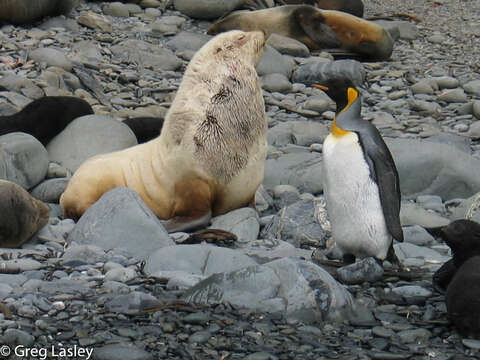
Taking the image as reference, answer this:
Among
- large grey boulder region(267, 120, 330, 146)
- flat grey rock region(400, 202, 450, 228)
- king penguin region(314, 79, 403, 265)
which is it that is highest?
king penguin region(314, 79, 403, 265)

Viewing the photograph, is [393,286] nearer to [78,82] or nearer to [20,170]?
[20,170]

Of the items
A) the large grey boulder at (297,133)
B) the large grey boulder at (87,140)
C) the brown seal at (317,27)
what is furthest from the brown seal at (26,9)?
the large grey boulder at (87,140)

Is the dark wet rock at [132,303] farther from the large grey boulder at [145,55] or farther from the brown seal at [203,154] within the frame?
the large grey boulder at [145,55]

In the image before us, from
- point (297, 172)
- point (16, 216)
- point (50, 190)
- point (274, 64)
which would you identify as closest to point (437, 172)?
point (297, 172)

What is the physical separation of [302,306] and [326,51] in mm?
8764

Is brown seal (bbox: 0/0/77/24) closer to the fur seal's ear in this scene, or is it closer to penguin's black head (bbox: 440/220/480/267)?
the fur seal's ear

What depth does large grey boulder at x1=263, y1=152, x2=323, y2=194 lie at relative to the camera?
757 centimetres

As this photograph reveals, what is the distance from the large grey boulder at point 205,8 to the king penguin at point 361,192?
26.4 feet

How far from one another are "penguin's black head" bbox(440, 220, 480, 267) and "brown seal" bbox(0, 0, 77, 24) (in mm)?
7924

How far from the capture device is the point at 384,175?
5.18 m

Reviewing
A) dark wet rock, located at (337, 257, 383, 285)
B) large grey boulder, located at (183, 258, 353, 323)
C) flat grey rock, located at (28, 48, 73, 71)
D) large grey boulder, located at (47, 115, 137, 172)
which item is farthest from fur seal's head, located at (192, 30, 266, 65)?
flat grey rock, located at (28, 48, 73, 71)

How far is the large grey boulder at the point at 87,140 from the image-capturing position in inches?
304

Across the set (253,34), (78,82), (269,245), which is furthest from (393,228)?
(78,82)

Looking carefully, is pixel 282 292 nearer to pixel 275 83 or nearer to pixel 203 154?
pixel 203 154
